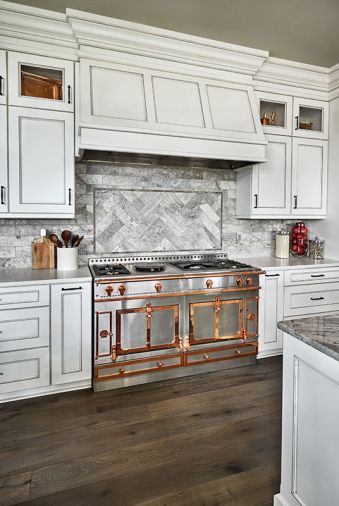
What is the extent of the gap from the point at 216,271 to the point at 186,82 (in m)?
1.67

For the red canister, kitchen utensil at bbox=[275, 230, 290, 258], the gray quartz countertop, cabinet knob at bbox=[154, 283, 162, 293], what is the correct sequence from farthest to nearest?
the red canister, kitchen utensil at bbox=[275, 230, 290, 258], cabinet knob at bbox=[154, 283, 162, 293], the gray quartz countertop

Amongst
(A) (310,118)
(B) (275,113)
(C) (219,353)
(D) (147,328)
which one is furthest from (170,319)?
(A) (310,118)

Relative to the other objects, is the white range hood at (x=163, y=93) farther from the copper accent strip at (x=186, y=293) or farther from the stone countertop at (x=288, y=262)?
the copper accent strip at (x=186, y=293)

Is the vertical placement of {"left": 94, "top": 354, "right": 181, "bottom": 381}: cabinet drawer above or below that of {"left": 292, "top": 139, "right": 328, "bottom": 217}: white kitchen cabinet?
below

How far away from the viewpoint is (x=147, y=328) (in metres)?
2.65

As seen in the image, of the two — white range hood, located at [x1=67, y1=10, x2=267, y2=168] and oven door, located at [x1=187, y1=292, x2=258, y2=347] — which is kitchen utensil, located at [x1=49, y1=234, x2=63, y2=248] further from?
oven door, located at [x1=187, y1=292, x2=258, y2=347]

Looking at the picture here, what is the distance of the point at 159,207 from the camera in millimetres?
3311

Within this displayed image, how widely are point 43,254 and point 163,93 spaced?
5.57 feet

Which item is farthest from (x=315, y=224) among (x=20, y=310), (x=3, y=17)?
(x=3, y=17)

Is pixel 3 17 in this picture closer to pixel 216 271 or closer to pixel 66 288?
pixel 66 288

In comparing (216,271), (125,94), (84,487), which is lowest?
(84,487)

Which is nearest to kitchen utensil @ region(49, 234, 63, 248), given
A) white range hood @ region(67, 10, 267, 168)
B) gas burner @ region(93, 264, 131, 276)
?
gas burner @ region(93, 264, 131, 276)

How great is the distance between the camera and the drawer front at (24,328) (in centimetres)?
234

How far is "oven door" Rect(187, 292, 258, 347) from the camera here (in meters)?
2.80
